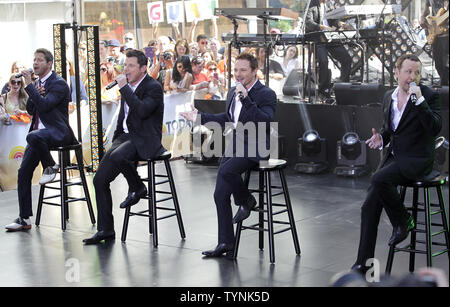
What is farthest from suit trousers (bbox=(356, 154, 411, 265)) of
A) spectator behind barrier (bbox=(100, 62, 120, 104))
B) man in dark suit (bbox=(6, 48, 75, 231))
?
spectator behind barrier (bbox=(100, 62, 120, 104))

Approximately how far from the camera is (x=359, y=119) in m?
8.91

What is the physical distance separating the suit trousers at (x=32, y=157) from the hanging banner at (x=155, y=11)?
4531mm

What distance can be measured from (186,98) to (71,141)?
176 inches

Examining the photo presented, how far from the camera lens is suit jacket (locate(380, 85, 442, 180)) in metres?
4.43

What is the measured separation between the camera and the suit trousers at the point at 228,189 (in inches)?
201

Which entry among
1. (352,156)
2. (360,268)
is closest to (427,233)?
(360,268)

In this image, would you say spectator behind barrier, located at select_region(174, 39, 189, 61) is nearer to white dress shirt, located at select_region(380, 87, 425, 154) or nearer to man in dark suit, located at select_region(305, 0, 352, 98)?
man in dark suit, located at select_region(305, 0, 352, 98)

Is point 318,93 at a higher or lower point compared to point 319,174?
higher

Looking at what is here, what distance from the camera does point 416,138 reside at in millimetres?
4508

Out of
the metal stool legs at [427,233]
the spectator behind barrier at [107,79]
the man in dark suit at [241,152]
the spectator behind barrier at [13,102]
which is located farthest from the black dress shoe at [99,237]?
the spectator behind barrier at [107,79]

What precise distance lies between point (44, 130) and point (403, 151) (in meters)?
3.15

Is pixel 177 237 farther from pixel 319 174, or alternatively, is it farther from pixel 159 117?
pixel 319 174

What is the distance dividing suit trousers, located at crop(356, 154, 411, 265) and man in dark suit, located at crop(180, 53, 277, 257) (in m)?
0.93
